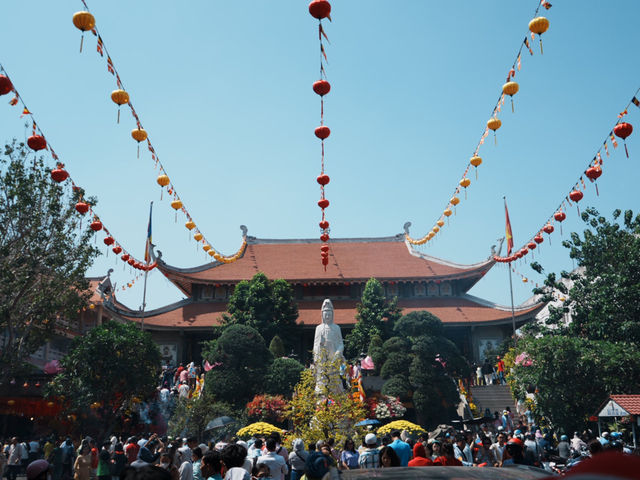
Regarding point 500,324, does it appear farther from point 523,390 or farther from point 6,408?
point 6,408

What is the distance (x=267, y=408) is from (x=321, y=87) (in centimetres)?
1385

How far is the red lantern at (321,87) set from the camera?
31.1ft

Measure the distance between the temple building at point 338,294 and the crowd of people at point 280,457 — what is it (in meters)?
15.3

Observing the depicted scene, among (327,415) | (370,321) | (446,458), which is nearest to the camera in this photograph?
(446,458)

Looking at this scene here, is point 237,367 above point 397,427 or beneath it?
above

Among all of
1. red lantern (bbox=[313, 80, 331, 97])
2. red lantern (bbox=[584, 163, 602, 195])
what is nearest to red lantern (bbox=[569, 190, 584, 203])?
red lantern (bbox=[584, 163, 602, 195])

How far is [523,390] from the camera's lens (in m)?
19.5

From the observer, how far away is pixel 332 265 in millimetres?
35156

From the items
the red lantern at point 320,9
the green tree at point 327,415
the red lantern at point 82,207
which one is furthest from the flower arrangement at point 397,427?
the red lantern at point 320,9

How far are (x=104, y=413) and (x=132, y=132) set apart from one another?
36.1 ft

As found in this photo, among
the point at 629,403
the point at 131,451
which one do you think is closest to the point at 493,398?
the point at 629,403

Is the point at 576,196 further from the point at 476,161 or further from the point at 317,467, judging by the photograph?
the point at 317,467

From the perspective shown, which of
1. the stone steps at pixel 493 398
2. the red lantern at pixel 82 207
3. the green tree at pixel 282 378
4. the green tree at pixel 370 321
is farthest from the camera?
the green tree at pixel 370 321

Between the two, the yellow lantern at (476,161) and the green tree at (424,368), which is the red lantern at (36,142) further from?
the green tree at (424,368)
